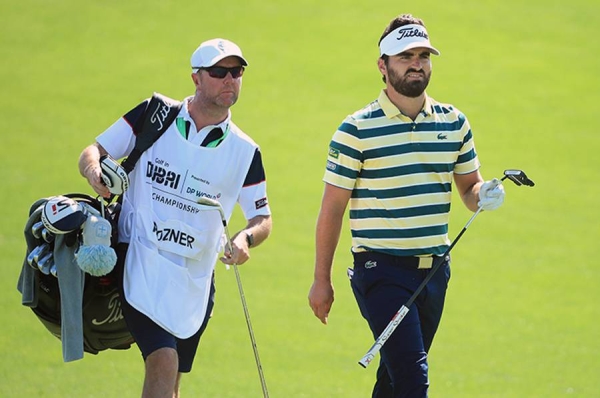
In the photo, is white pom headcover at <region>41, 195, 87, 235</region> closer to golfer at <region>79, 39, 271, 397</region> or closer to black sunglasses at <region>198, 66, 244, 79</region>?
golfer at <region>79, 39, 271, 397</region>

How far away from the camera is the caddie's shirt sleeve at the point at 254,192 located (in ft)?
18.9

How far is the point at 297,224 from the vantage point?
11.4 m

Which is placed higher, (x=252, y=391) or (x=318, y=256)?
(x=318, y=256)

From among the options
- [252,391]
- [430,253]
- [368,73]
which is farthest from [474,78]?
[430,253]

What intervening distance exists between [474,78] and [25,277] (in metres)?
10.4

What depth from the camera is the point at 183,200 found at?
5594 mm

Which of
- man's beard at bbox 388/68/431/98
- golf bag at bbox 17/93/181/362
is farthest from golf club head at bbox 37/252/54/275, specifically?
man's beard at bbox 388/68/431/98

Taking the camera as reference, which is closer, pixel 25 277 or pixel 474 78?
pixel 25 277

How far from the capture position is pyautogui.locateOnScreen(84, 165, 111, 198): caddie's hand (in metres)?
5.35

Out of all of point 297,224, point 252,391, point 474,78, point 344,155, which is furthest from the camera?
point 474,78

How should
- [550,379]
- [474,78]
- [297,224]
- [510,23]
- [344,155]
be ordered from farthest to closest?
1. [510,23]
2. [474,78]
3. [297,224]
4. [550,379]
5. [344,155]

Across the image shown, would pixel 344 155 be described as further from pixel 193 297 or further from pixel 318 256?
pixel 193 297

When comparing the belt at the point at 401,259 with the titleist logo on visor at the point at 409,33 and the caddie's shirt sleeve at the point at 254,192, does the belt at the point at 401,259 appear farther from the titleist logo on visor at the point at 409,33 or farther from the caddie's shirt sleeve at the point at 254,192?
the titleist logo on visor at the point at 409,33

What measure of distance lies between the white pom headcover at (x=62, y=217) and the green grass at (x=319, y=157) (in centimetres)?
234
